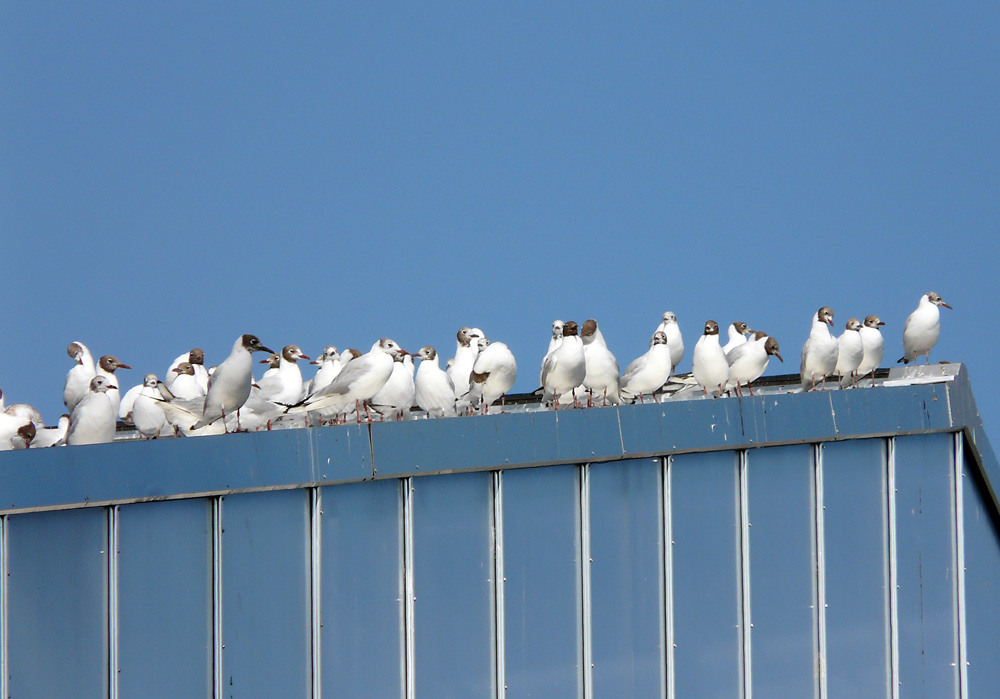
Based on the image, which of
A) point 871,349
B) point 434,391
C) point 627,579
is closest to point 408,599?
point 627,579

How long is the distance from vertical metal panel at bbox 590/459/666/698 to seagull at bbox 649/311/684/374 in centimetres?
645

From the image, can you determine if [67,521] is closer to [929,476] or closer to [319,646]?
[319,646]

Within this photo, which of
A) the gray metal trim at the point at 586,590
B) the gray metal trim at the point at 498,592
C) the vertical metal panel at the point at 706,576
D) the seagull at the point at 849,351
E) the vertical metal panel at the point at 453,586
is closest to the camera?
the vertical metal panel at the point at 453,586

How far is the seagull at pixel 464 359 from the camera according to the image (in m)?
17.6

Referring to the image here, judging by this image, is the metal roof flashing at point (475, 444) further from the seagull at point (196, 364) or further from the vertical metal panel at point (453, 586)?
the seagull at point (196, 364)

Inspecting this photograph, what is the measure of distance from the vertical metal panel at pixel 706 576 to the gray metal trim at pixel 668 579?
0.12 feet

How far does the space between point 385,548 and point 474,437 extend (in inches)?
53.1

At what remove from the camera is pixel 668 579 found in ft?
42.4

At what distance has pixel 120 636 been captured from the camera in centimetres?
1026

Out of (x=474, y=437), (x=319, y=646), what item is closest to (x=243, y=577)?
(x=319, y=646)

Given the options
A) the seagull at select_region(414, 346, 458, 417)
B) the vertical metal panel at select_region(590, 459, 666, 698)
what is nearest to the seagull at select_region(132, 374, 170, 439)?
the seagull at select_region(414, 346, 458, 417)

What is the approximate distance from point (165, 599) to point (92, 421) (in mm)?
3112

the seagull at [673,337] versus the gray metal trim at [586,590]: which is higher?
the seagull at [673,337]

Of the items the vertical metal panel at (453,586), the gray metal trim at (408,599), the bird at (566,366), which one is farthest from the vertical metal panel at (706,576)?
the gray metal trim at (408,599)
